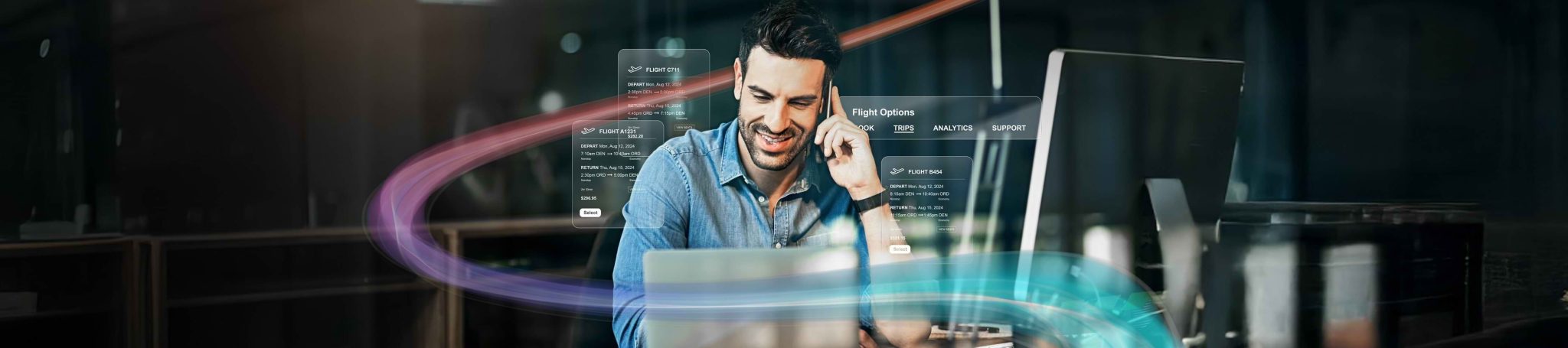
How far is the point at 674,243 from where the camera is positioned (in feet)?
6.42

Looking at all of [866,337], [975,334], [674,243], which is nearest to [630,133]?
[674,243]

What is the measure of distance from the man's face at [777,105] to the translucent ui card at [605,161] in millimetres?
213

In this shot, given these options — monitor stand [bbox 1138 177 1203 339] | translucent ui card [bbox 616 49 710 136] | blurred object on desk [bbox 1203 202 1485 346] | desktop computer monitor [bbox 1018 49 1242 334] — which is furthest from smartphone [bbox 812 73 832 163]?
blurred object on desk [bbox 1203 202 1485 346]

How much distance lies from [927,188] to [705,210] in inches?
21.1

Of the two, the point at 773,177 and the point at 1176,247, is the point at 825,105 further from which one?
the point at 1176,247

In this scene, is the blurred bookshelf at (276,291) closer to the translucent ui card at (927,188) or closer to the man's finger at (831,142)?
the man's finger at (831,142)

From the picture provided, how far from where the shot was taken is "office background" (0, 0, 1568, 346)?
6.17 ft

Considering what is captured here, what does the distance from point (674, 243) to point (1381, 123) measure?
184cm

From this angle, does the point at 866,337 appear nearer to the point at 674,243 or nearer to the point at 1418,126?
the point at 674,243

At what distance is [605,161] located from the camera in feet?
6.41

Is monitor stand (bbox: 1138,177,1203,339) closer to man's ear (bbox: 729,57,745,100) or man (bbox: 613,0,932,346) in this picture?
man (bbox: 613,0,932,346)

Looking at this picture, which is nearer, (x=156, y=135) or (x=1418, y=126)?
(x=156, y=135)

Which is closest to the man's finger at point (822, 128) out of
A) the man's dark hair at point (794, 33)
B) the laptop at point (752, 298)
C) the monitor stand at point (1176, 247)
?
the man's dark hair at point (794, 33)

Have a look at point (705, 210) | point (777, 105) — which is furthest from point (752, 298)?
point (777, 105)
